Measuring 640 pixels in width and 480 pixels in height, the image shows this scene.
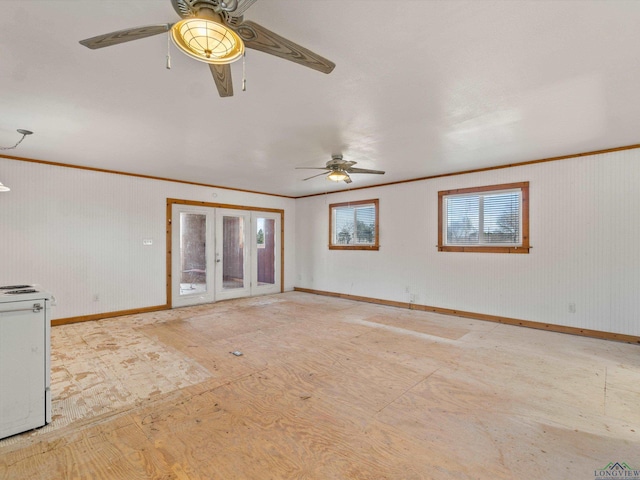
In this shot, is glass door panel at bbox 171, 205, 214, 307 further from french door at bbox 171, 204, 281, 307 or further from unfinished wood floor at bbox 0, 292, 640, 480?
unfinished wood floor at bbox 0, 292, 640, 480

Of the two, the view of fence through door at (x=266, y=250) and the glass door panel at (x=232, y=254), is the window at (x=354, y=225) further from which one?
the glass door panel at (x=232, y=254)

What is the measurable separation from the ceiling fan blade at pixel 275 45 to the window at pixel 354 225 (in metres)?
5.47

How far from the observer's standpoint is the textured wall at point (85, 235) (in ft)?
15.7

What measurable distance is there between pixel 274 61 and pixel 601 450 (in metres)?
3.54

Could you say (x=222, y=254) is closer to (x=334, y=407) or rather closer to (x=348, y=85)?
(x=334, y=407)

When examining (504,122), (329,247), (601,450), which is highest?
(504,122)

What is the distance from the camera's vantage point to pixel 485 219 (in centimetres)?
551

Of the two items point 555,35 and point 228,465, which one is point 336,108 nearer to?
point 555,35

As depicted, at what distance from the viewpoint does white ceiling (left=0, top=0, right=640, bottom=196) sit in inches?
71.4

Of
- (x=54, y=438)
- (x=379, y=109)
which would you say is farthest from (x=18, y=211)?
(x=379, y=109)

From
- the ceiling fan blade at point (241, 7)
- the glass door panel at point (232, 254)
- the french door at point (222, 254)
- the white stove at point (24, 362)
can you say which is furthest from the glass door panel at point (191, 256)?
the ceiling fan blade at point (241, 7)

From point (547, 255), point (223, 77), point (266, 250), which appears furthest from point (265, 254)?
point (223, 77)

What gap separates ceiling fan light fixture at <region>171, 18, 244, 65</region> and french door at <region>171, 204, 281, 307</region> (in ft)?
A: 18.1

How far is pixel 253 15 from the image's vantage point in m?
1.82
